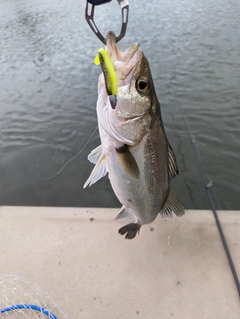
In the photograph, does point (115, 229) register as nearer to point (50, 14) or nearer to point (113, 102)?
point (113, 102)

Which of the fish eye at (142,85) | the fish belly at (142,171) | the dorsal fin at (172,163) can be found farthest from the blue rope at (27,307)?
the fish eye at (142,85)

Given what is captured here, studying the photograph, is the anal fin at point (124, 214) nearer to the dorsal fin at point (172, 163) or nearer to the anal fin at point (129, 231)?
the anal fin at point (129, 231)

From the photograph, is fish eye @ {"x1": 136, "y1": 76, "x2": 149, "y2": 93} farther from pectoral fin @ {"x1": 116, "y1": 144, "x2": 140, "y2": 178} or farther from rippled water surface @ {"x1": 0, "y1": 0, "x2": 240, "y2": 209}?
rippled water surface @ {"x1": 0, "y1": 0, "x2": 240, "y2": 209}

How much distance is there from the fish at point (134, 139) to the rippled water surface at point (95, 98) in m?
2.14

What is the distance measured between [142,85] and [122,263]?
166 centimetres

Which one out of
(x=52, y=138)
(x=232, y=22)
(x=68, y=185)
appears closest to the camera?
(x=68, y=185)

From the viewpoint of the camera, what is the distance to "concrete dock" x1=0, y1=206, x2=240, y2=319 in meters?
2.23

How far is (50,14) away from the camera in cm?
1566

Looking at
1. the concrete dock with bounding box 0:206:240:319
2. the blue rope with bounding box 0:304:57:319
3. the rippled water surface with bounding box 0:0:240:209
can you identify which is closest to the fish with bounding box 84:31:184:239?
the concrete dock with bounding box 0:206:240:319

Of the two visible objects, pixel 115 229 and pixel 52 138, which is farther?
pixel 52 138

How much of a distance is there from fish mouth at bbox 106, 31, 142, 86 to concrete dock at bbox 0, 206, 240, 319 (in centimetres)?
171

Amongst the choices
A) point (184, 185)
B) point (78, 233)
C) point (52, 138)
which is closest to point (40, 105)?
point (52, 138)

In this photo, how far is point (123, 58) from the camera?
1523 mm

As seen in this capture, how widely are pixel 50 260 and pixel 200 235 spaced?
1457 millimetres
